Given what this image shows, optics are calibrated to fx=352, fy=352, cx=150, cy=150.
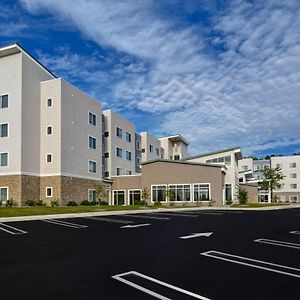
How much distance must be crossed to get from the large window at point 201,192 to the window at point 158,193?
381 centimetres

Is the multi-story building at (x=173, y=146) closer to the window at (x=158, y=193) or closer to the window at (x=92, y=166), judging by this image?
the window at (x=158, y=193)

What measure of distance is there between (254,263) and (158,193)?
34.9 m

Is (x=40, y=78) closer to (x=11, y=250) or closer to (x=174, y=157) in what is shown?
(x=11, y=250)

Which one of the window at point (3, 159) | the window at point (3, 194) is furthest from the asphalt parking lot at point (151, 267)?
the window at point (3, 159)

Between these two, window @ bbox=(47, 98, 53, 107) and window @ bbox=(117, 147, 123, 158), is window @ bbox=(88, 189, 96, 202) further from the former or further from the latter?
window @ bbox=(47, 98, 53, 107)

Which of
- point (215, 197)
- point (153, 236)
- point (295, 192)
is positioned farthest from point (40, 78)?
point (295, 192)

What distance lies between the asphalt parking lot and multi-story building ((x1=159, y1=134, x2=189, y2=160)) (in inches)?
2324

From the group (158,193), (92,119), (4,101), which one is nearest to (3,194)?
(4,101)

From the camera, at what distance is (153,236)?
42.5 feet

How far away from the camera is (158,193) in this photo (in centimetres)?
4288

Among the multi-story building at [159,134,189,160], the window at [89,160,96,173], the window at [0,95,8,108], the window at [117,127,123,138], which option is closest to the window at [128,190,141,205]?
the window at [89,160,96,173]

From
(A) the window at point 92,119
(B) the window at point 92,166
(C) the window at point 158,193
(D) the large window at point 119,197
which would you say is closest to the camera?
(B) the window at point 92,166

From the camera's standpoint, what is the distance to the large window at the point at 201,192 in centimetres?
4031

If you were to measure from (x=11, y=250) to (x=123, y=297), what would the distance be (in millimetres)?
5684
